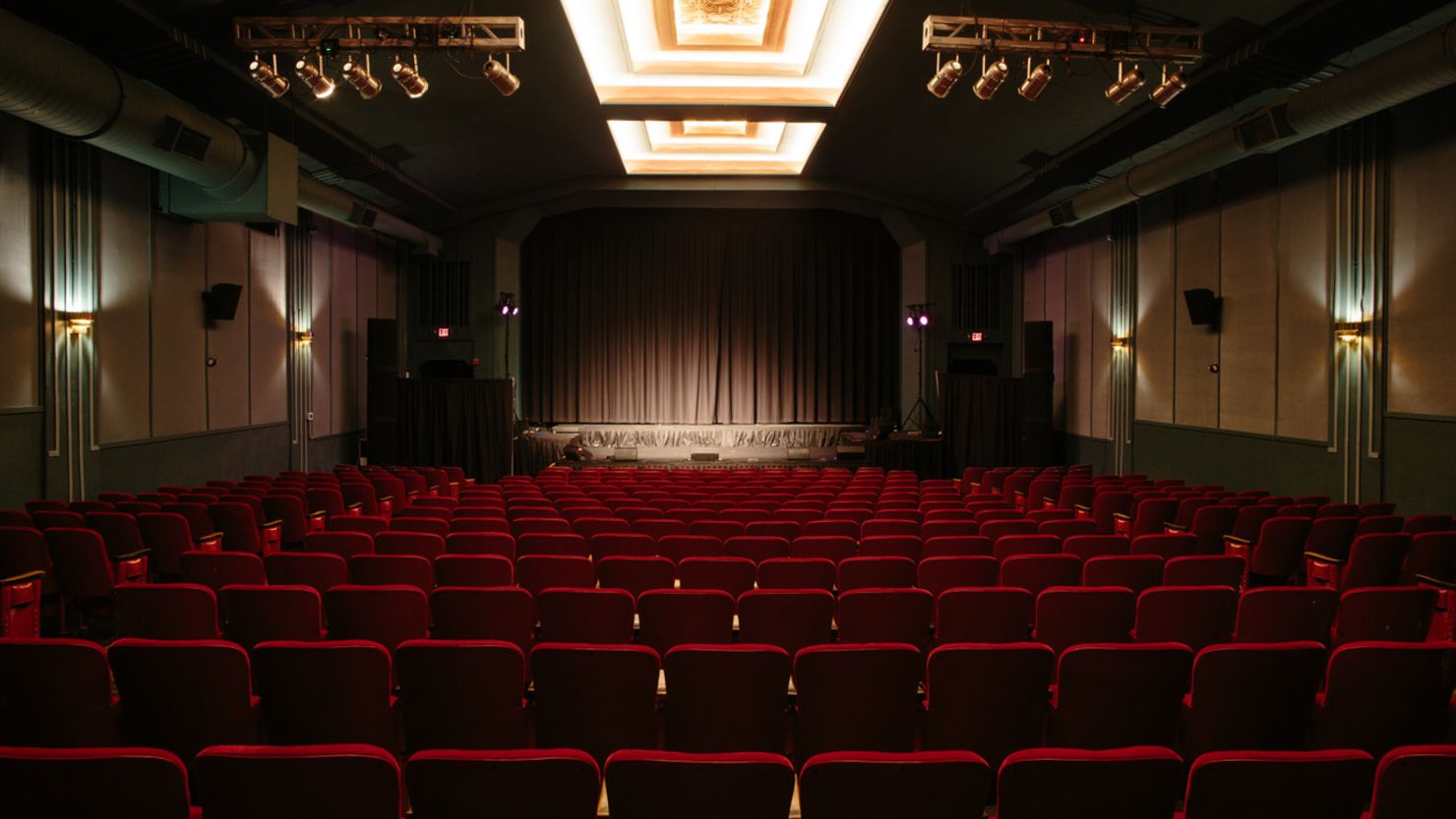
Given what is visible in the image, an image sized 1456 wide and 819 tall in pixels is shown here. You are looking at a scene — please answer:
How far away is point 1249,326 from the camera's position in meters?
11.4

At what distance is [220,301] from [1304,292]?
Result: 46.6ft

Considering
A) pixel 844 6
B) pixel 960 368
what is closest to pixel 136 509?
pixel 844 6

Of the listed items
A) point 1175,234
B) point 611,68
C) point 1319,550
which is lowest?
point 1319,550

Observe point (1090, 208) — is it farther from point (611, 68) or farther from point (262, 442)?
point (262, 442)

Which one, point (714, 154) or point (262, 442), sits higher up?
point (714, 154)

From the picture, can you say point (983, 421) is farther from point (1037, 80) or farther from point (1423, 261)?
point (1037, 80)

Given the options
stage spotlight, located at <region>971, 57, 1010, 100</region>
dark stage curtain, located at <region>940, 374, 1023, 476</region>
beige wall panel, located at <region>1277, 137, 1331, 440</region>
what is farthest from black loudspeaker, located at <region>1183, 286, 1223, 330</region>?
stage spotlight, located at <region>971, 57, 1010, 100</region>

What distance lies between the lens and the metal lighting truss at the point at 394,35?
7.75 metres

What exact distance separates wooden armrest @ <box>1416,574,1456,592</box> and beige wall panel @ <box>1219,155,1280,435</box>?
680cm

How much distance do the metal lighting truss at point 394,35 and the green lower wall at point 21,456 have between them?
4446mm

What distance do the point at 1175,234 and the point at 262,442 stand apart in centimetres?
1475

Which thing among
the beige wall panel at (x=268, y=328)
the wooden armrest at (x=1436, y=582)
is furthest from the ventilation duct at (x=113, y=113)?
the wooden armrest at (x=1436, y=582)

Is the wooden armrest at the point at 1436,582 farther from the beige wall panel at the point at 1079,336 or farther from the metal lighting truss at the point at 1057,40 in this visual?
the beige wall panel at the point at 1079,336

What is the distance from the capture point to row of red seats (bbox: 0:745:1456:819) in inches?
73.3
